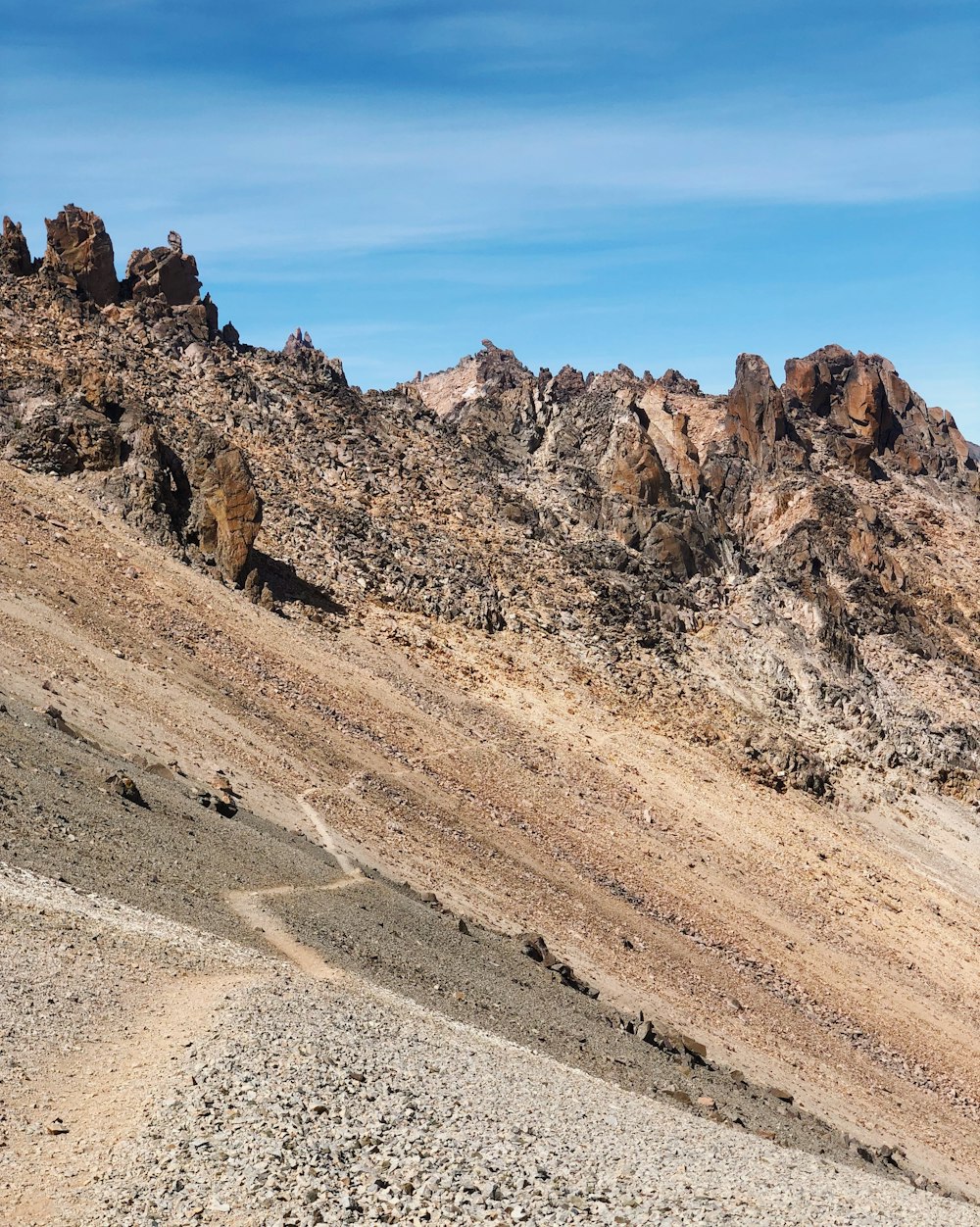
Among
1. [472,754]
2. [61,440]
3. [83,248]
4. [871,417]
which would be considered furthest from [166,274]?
[871,417]

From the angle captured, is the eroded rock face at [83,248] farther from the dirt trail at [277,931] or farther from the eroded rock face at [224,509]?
the dirt trail at [277,931]

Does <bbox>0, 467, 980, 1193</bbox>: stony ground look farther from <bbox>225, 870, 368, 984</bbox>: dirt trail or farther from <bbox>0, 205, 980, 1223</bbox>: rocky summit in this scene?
<bbox>225, 870, 368, 984</bbox>: dirt trail

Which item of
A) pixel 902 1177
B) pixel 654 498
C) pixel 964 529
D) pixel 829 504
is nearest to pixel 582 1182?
pixel 902 1177

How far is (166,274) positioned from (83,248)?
209 inches

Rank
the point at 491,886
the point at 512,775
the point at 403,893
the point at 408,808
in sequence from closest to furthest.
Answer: the point at 403,893, the point at 491,886, the point at 408,808, the point at 512,775

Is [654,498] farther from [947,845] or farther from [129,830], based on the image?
[129,830]

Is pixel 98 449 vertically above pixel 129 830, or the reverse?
pixel 98 449

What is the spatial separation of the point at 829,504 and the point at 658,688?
→ 2975cm

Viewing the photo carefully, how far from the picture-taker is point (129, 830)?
80.2 ft

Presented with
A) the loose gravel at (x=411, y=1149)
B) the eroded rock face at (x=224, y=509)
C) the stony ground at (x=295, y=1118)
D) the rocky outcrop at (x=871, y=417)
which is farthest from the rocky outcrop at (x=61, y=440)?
the rocky outcrop at (x=871, y=417)

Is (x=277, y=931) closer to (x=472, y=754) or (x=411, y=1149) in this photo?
(x=411, y=1149)

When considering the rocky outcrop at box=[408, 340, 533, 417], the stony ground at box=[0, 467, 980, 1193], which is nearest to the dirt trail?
the stony ground at box=[0, 467, 980, 1193]

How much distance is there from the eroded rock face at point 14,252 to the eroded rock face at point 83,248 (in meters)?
1.83

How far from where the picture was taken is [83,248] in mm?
63812
